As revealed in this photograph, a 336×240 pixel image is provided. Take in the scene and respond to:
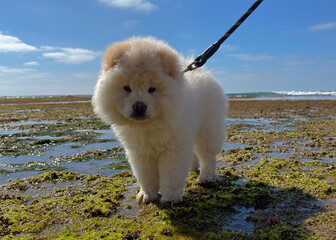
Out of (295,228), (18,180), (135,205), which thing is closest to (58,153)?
(18,180)

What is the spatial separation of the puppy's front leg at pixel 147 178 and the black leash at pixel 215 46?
131 centimetres

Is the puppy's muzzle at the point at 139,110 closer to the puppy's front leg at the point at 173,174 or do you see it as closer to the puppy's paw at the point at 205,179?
the puppy's front leg at the point at 173,174

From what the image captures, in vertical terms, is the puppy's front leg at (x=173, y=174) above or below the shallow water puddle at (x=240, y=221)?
above

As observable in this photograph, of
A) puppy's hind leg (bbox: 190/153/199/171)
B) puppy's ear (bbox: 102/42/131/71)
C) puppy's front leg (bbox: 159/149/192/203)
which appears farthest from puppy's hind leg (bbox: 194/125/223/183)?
puppy's ear (bbox: 102/42/131/71)

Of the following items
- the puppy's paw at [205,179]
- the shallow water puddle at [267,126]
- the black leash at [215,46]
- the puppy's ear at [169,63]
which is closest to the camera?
the puppy's ear at [169,63]

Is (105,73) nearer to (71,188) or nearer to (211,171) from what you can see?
(71,188)

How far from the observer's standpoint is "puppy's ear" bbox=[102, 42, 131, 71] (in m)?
3.11

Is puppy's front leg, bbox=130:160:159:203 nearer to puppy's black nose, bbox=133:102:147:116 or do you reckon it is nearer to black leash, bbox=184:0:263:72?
puppy's black nose, bbox=133:102:147:116

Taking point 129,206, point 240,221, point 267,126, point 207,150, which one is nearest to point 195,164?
point 207,150

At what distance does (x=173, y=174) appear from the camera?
3303 mm

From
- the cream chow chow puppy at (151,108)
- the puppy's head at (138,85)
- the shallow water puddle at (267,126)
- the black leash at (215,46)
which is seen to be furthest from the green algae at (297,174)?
the shallow water puddle at (267,126)

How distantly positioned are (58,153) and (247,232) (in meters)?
5.07

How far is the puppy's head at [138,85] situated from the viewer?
2857mm

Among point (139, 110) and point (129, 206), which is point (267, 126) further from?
point (139, 110)
